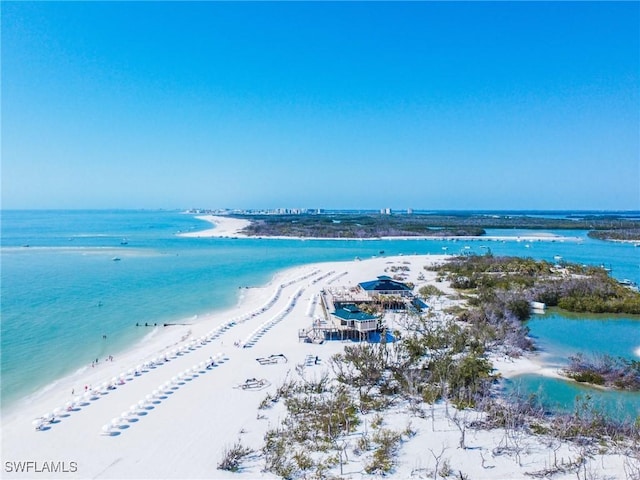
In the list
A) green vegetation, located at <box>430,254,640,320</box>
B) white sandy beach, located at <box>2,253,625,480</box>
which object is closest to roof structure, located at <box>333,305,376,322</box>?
white sandy beach, located at <box>2,253,625,480</box>

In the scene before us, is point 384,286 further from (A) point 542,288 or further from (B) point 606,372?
(B) point 606,372

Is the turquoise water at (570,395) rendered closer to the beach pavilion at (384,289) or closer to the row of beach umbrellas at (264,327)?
the row of beach umbrellas at (264,327)

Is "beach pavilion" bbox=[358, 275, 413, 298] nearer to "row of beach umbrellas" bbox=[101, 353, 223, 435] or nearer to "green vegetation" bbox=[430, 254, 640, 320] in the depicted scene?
"green vegetation" bbox=[430, 254, 640, 320]

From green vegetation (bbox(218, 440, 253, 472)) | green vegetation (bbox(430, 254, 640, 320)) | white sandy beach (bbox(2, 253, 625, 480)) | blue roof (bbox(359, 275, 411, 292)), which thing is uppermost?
blue roof (bbox(359, 275, 411, 292))

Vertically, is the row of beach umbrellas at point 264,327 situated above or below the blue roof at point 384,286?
below

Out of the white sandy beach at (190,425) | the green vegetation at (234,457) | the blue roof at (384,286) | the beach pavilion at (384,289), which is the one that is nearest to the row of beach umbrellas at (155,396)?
the white sandy beach at (190,425)

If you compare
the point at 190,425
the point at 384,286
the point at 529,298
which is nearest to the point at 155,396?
the point at 190,425
